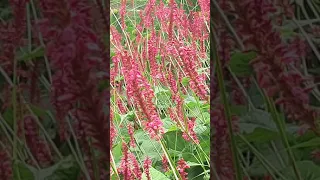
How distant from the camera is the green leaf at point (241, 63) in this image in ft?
3.45

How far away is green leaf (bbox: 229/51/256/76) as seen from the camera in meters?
1.05

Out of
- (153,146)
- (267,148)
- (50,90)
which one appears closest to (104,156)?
(50,90)

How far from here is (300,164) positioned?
108cm

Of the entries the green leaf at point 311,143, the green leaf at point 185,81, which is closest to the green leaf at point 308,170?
the green leaf at point 311,143

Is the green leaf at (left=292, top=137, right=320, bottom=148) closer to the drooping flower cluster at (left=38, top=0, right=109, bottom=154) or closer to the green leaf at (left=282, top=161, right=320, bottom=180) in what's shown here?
the green leaf at (left=282, top=161, right=320, bottom=180)

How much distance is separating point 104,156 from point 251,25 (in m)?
0.38

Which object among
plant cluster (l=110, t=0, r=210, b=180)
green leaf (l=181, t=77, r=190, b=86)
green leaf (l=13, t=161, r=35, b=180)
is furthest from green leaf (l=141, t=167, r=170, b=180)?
green leaf (l=13, t=161, r=35, b=180)

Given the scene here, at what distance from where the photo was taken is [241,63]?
1059mm

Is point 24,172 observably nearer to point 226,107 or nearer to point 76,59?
point 76,59

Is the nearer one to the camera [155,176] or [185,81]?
[155,176]

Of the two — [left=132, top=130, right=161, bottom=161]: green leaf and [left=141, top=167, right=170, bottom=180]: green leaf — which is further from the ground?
[left=132, top=130, right=161, bottom=161]: green leaf

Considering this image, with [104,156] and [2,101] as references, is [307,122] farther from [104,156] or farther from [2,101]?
[2,101]

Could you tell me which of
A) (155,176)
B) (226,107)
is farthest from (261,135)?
(155,176)

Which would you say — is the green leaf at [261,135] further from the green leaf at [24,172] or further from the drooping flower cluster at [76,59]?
the green leaf at [24,172]
